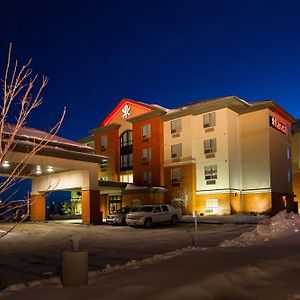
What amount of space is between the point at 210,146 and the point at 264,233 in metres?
26.7

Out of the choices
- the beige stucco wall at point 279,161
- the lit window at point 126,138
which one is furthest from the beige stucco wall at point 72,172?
the beige stucco wall at point 279,161

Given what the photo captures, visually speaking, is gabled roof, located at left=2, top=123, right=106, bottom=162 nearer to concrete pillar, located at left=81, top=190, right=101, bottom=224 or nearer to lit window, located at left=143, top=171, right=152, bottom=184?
concrete pillar, located at left=81, top=190, right=101, bottom=224

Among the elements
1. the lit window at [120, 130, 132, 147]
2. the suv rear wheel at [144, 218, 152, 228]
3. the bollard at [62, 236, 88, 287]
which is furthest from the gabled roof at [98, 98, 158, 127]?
the bollard at [62, 236, 88, 287]

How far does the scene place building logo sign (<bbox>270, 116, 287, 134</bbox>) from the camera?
4283cm

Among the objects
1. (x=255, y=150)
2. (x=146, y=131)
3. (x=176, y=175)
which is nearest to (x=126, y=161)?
(x=146, y=131)

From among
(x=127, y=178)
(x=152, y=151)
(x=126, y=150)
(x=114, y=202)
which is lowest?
(x=114, y=202)

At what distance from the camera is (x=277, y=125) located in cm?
4422

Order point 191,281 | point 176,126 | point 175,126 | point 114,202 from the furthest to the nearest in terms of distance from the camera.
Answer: point 114,202, point 175,126, point 176,126, point 191,281

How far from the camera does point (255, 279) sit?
830 centimetres

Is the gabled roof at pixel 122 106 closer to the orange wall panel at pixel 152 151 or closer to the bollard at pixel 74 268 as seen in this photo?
the orange wall panel at pixel 152 151

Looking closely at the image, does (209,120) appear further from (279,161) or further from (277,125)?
(279,161)

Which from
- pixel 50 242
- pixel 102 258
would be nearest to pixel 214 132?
pixel 50 242

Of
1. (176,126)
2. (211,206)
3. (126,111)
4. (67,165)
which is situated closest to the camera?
(67,165)

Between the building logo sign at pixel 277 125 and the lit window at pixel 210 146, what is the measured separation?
20.8 feet
